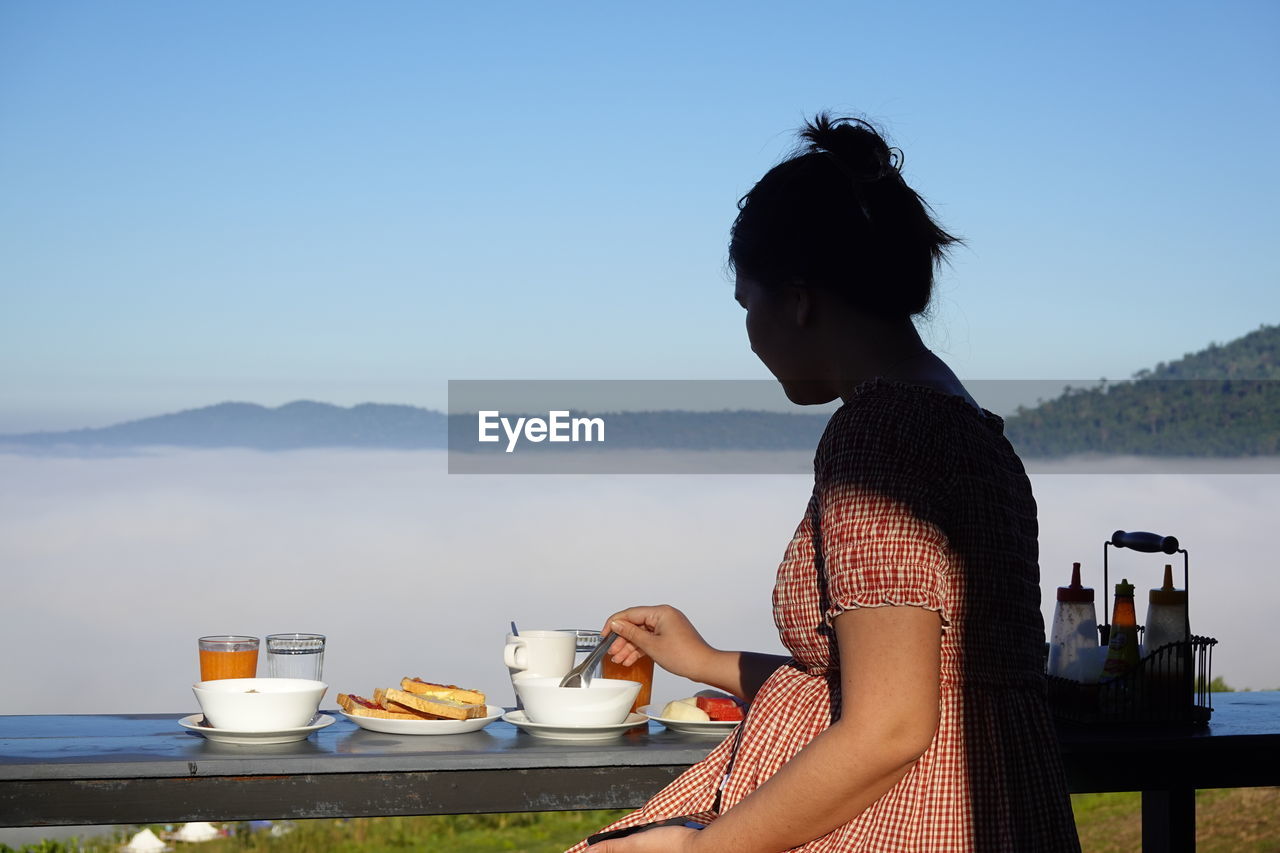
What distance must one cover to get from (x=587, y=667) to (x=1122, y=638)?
2.82 feet

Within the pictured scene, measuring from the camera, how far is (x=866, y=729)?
118 cm

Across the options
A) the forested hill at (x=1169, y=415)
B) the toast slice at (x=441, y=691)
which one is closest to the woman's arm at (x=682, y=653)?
the toast slice at (x=441, y=691)

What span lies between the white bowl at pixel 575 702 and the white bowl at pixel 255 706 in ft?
1.01

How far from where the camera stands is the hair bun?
1452 millimetres

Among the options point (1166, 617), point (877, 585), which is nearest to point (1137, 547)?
point (1166, 617)

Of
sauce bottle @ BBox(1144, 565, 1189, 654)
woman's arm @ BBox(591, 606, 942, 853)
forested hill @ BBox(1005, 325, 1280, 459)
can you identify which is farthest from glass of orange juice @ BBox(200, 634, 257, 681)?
forested hill @ BBox(1005, 325, 1280, 459)

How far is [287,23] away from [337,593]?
504 centimetres

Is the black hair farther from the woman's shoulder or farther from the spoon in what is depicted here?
the spoon

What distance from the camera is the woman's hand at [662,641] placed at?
1941 millimetres

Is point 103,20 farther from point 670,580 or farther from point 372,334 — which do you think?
point 670,580

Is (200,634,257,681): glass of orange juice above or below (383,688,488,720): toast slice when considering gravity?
above

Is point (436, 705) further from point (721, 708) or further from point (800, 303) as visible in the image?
point (800, 303)

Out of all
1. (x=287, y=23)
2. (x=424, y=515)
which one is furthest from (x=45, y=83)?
(x=424, y=515)

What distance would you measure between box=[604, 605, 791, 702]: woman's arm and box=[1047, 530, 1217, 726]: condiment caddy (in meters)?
0.51
